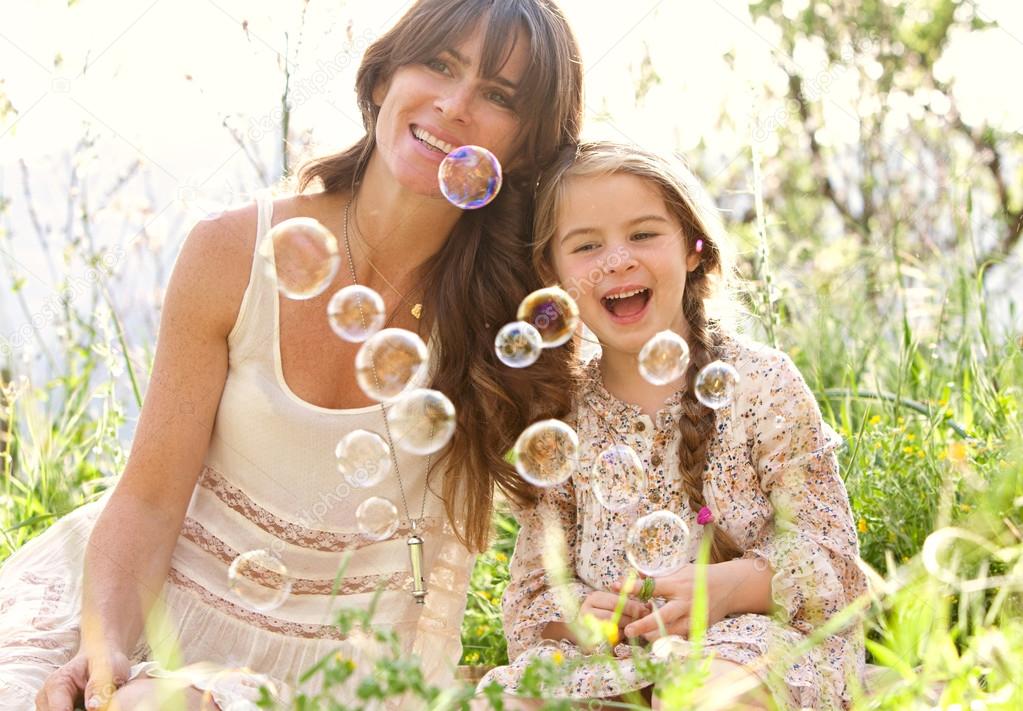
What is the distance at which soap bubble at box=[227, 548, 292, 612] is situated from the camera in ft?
8.89

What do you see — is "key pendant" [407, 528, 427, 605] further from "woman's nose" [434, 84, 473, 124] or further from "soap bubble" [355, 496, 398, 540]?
"woman's nose" [434, 84, 473, 124]

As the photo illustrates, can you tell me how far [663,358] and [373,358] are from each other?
2.16 feet

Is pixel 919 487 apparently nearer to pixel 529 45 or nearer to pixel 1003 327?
pixel 1003 327

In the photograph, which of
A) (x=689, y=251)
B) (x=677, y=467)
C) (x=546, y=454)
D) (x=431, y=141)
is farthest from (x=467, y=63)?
(x=677, y=467)

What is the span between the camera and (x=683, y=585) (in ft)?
8.07

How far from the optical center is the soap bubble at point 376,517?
2.67 metres

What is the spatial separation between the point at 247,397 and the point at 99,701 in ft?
2.80

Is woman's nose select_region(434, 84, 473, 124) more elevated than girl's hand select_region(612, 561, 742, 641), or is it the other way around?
woman's nose select_region(434, 84, 473, 124)

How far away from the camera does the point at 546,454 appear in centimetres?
270

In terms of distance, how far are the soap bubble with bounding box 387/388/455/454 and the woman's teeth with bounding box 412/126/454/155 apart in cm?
56

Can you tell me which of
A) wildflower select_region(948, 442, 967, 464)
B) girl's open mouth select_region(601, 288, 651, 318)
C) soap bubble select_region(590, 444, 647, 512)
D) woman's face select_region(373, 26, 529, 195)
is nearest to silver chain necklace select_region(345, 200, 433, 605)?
woman's face select_region(373, 26, 529, 195)

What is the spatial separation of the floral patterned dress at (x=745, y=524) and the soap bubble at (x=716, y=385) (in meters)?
0.06

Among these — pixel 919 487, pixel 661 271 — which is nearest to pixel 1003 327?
pixel 919 487

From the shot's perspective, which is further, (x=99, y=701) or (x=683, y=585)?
(x=683, y=585)
